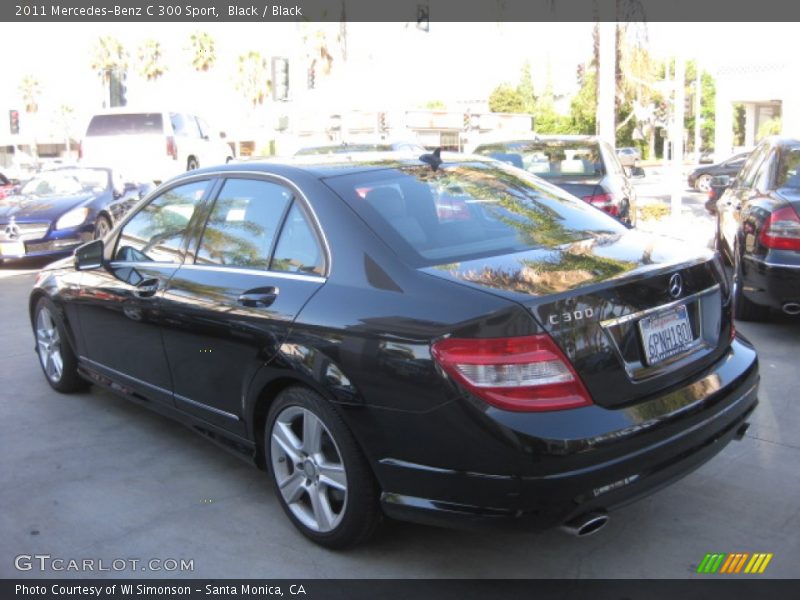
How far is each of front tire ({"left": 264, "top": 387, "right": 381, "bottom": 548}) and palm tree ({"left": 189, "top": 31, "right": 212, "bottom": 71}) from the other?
144ft

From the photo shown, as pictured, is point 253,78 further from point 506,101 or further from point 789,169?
point 789,169

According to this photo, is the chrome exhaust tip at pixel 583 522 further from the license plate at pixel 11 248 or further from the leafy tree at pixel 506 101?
the leafy tree at pixel 506 101

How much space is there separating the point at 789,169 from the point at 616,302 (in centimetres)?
459

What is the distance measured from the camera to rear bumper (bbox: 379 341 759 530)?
284 centimetres

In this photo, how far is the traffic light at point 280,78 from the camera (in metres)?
16.1

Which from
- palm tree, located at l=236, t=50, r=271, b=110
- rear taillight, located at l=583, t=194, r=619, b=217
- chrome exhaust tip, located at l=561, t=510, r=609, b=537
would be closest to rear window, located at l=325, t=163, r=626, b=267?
chrome exhaust tip, located at l=561, t=510, r=609, b=537

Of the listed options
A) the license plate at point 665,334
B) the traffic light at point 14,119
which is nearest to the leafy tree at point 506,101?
the traffic light at point 14,119

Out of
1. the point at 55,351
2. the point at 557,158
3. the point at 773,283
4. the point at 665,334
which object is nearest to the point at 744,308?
the point at 773,283

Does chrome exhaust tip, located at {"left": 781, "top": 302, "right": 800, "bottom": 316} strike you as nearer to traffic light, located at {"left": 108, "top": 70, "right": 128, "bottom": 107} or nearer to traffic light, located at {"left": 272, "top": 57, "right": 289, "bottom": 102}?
traffic light, located at {"left": 272, "top": 57, "right": 289, "bottom": 102}

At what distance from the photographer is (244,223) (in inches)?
162

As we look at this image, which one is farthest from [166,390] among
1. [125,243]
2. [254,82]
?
[254,82]

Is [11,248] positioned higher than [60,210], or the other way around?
[60,210]

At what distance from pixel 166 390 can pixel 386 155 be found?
1.73 m

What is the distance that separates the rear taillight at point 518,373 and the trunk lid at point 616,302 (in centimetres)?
7
